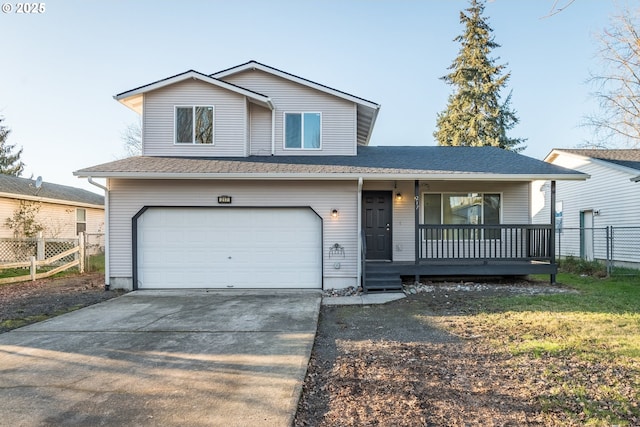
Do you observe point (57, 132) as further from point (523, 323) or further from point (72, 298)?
point (523, 323)

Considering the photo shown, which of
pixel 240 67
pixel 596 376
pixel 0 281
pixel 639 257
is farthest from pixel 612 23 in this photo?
pixel 0 281

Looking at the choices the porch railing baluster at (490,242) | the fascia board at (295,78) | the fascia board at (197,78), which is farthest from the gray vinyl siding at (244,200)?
the fascia board at (295,78)

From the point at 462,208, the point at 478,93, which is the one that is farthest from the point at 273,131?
the point at 478,93

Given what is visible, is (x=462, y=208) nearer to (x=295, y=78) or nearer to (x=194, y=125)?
(x=295, y=78)

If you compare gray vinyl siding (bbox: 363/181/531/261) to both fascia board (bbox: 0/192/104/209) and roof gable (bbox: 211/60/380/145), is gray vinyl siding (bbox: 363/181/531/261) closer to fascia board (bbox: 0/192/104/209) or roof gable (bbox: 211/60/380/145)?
roof gable (bbox: 211/60/380/145)

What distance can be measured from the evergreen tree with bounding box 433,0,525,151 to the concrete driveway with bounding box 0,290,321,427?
896 inches

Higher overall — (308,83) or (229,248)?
(308,83)

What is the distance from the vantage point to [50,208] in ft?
51.7

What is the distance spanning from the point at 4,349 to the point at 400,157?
9.34m

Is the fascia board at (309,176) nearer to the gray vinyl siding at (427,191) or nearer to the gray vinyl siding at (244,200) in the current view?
the gray vinyl siding at (244,200)

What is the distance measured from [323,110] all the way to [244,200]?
3.48 meters

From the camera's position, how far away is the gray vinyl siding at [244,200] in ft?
29.6

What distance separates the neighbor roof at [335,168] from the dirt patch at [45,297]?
9.49 feet

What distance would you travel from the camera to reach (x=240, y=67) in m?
10.3
